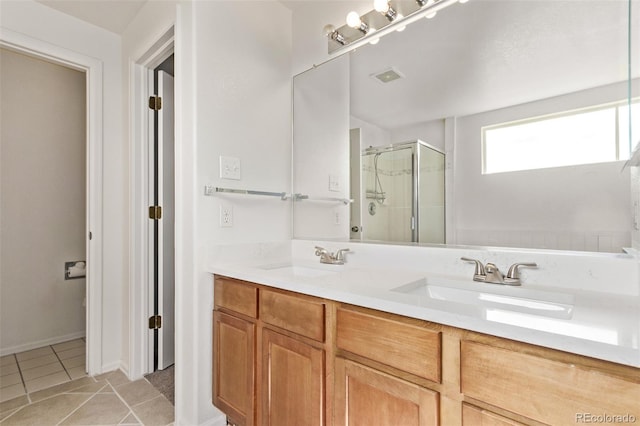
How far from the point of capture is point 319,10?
1.95 metres

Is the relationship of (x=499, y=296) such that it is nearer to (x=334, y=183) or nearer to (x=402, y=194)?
(x=402, y=194)

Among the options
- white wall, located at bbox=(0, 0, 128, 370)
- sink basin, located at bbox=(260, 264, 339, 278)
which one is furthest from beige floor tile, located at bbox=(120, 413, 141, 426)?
sink basin, located at bbox=(260, 264, 339, 278)

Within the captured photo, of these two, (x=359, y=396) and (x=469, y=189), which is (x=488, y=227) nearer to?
(x=469, y=189)

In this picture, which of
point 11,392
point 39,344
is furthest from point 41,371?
point 39,344

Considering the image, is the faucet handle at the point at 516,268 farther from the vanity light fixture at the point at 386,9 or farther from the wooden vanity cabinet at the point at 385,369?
the vanity light fixture at the point at 386,9

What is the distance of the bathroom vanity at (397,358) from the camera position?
0.66m

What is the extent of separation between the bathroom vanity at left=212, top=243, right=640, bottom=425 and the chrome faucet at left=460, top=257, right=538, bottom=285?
53 millimetres

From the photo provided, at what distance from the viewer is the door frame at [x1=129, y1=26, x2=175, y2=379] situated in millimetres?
2154

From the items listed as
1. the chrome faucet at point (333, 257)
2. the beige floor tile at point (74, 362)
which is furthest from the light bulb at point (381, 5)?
the beige floor tile at point (74, 362)

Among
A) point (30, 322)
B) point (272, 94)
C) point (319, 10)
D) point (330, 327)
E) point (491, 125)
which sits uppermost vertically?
point (319, 10)

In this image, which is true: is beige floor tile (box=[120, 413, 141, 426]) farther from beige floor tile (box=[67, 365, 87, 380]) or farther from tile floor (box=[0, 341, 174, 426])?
beige floor tile (box=[67, 365, 87, 380])

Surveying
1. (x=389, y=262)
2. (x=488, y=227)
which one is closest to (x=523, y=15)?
(x=488, y=227)

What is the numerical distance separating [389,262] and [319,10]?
1.57 meters

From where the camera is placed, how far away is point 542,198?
1.19 meters
